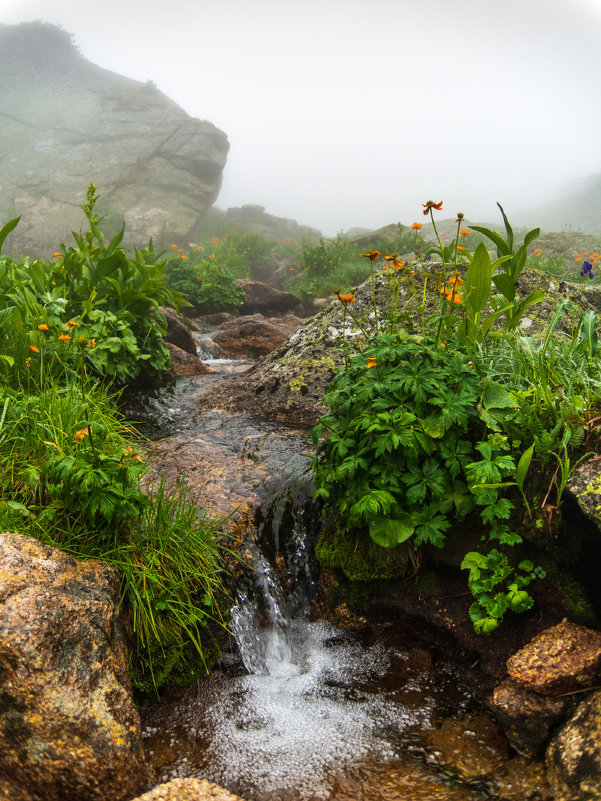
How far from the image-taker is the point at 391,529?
2.69 metres

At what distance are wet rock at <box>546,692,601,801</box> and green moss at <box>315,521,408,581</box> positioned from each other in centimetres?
109

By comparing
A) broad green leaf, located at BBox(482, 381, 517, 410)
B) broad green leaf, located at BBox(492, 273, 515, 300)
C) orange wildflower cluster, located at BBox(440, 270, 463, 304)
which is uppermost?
broad green leaf, located at BBox(492, 273, 515, 300)

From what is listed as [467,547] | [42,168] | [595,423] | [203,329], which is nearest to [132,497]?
[467,547]

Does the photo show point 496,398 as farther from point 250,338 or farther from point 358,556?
point 250,338

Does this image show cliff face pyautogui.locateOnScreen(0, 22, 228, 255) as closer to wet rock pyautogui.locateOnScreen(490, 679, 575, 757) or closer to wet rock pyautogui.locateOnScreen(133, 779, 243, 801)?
wet rock pyautogui.locateOnScreen(133, 779, 243, 801)

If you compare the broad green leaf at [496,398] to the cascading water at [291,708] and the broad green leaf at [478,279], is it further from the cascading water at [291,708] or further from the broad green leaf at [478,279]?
the cascading water at [291,708]

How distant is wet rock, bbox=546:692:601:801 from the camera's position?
70.2 inches

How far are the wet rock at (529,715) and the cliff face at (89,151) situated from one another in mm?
26062

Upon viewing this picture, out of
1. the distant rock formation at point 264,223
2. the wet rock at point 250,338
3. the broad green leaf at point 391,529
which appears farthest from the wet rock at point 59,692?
the distant rock formation at point 264,223

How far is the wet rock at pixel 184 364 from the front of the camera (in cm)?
701

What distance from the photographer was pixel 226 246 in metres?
20.7

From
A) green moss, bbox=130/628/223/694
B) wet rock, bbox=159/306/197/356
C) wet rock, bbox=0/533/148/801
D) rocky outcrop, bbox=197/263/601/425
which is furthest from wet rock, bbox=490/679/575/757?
wet rock, bbox=159/306/197/356

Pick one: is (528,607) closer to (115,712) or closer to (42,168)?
(115,712)

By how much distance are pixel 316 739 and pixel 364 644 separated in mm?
641
